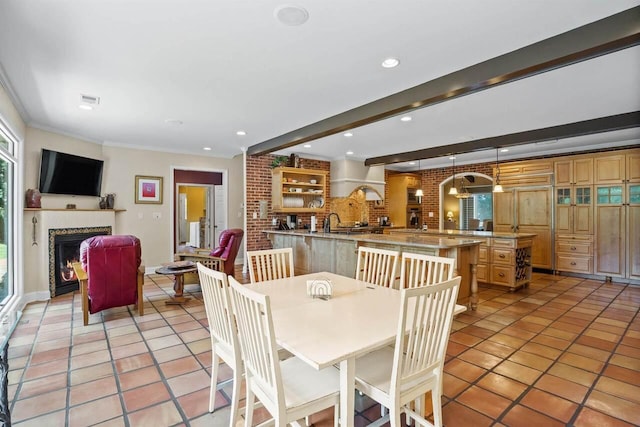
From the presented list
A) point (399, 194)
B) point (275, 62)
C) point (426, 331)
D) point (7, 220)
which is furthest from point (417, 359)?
point (399, 194)

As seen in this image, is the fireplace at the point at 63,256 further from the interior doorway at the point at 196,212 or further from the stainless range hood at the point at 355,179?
the stainless range hood at the point at 355,179

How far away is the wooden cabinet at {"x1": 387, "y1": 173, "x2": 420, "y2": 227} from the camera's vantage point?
878 cm

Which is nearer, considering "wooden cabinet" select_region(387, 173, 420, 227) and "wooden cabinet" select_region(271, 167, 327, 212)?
"wooden cabinet" select_region(271, 167, 327, 212)

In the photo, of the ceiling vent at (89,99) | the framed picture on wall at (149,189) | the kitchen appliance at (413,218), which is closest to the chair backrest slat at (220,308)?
the ceiling vent at (89,99)

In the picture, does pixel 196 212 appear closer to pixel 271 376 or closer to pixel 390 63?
pixel 390 63

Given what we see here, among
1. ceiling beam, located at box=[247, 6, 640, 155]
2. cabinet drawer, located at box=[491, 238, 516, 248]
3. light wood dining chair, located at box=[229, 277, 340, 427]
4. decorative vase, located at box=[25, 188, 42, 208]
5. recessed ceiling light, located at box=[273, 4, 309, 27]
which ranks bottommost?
light wood dining chair, located at box=[229, 277, 340, 427]

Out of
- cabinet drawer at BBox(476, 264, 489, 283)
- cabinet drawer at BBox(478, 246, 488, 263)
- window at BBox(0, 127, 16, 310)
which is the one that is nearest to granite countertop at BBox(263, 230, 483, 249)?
cabinet drawer at BBox(478, 246, 488, 263)

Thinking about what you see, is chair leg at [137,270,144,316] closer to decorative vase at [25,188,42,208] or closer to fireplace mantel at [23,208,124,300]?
fireplace mantel at [23,208,124,300]

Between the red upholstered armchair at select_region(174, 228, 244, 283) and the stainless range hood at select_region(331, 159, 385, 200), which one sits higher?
the stainless range hood at select_region(331, 159, 385, 200)

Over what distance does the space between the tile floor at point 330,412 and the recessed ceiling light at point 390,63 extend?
2.50 metres

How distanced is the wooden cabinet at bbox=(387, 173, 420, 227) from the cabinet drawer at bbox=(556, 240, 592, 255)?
3537 mm

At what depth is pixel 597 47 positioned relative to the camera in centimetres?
210

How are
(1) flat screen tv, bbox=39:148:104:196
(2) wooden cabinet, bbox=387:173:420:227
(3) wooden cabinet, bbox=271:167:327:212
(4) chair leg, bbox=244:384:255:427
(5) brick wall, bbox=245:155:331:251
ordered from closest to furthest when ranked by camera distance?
(4) chair leg, bbox=244:384:255:427 → (1) flat screen tv, bbox=39:148:104:196 → (5) brick wall, bbox=245:155:331:251 → (3) wooden cabinet, bbox=271:167:327:212 → (2) wooden cabinet, bbox=387:173:420:227

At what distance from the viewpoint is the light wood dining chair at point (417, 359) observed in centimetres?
143
